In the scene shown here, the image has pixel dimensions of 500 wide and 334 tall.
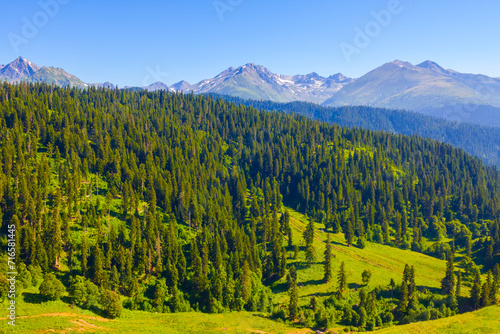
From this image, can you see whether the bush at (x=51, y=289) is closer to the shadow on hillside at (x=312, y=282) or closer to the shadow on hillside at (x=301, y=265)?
the shadow on hillside at (x=312, y=282)

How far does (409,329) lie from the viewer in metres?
72.9

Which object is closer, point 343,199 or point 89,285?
point 89,285

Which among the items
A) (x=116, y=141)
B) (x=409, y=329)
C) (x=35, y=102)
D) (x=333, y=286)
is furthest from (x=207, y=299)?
(x=35, y=102)

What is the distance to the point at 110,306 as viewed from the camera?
76.6 metres

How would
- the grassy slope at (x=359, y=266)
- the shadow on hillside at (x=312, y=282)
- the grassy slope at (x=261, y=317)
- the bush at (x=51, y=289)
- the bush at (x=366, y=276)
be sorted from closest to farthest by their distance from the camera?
the grassy slope at (x=261, y=317), the bush at (x=51, y=289), the bush at (x=366, y=276), the grassy slope at (x=359, y=266), the shadow on hillside at (x=312, y=282)

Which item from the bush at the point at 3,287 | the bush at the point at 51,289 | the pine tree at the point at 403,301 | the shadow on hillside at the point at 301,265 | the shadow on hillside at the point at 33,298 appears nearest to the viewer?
the bush at the point at 3,287

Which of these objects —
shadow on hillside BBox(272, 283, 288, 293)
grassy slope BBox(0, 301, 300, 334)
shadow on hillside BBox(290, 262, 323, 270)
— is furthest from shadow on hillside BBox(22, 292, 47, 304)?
shadow on hillside BBox(290, 262, 323, 270)

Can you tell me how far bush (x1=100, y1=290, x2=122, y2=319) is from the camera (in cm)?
7626

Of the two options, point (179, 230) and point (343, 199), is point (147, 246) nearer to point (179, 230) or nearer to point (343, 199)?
point (179, 230)

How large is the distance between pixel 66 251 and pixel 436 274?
144344 mm

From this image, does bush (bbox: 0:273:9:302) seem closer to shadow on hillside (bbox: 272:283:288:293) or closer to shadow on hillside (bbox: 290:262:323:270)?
shadow on hillside (bbox: 272:283:288:293)

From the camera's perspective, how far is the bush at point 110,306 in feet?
250

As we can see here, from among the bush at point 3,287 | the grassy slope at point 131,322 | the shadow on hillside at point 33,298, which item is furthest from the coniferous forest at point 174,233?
the grassy slope at point 131,322

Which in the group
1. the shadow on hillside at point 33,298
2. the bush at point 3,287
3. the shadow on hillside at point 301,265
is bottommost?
the shadow on hillside at point 301,265
